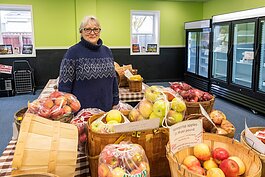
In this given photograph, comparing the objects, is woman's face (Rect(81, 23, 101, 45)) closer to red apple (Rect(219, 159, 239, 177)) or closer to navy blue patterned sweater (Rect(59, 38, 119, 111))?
navy blue patterned sweater (Rect(59, 38, 119, 111))

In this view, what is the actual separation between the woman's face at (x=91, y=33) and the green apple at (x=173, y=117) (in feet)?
3.48

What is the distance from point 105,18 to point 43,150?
648 centimetres

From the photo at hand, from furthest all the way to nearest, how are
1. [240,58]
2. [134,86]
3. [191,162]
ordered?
[240,58] < [134,86] < [191,162]

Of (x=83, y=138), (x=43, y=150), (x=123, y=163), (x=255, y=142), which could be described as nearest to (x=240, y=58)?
(x=255, y=142)

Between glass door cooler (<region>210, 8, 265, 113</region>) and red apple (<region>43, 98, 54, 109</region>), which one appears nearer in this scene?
red apple (<region>43, 98, 54, 109</region>)

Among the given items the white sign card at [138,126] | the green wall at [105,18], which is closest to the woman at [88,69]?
the white sign card at [138,126]

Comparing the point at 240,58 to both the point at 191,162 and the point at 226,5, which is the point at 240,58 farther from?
the point at 191,162

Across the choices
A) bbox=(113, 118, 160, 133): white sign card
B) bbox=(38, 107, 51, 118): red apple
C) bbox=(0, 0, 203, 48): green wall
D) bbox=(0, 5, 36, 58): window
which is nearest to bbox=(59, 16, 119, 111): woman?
bbox=(38, 107, 51, 118): red apple

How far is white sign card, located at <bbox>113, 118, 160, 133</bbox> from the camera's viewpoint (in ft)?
3.28

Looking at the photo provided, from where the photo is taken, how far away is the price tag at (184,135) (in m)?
0.93

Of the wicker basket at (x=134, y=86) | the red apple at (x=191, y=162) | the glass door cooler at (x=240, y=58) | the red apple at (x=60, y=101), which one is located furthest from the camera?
the glass door cooler at (x=240, y=58)

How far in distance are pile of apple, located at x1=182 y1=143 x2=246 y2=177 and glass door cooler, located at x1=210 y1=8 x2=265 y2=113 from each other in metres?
3.98

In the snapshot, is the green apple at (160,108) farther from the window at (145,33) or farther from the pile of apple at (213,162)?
the window at (145,33)

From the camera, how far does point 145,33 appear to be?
7.63 metres
